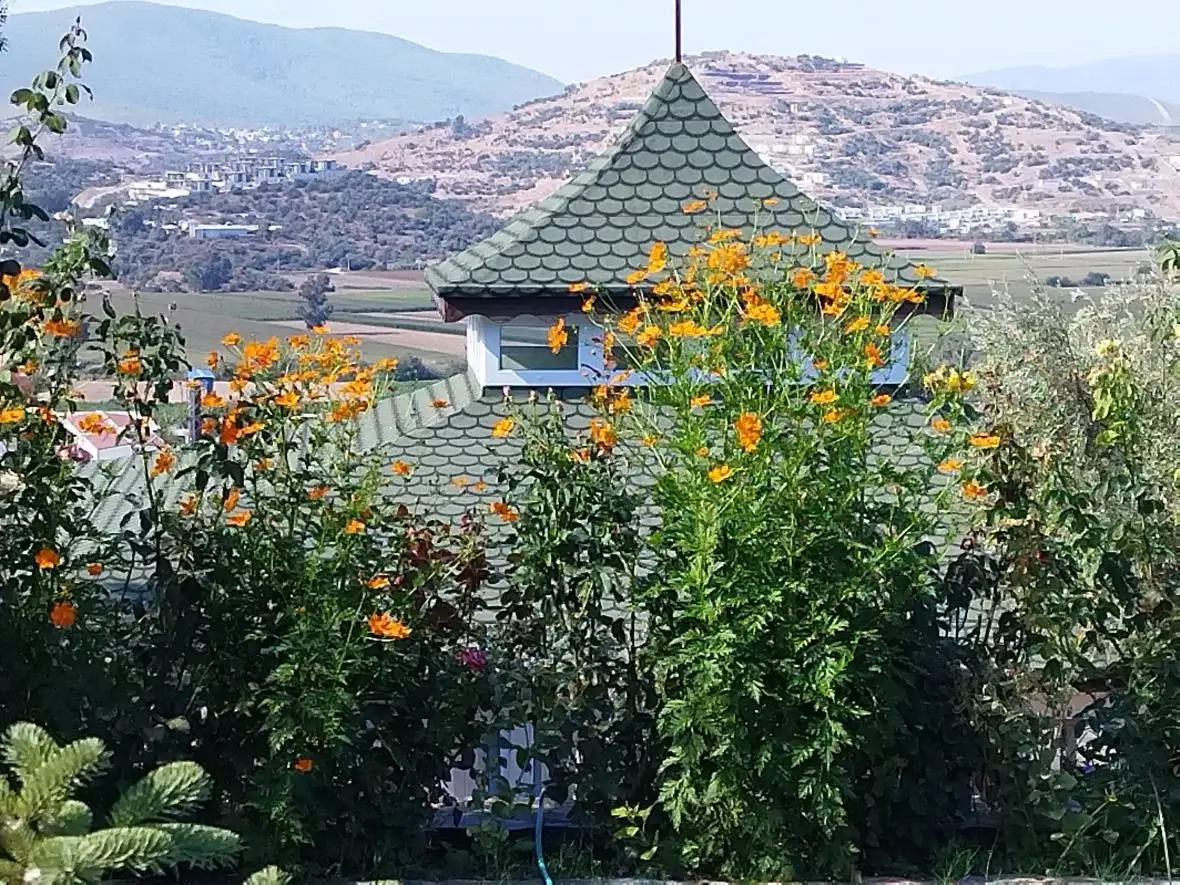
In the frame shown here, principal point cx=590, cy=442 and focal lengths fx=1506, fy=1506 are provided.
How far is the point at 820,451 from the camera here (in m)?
4.27

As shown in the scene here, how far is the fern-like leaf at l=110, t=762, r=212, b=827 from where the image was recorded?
3.99 meters

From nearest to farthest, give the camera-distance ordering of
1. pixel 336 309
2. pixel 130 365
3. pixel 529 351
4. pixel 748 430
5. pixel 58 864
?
1. pixel 58 864
2. pixel 748 430
3. pixel 130 365
4. pixel 529 351
5. pixel 336 309

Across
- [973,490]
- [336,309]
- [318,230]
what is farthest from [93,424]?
[318,230]

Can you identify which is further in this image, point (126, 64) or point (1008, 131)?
point (126, 64)

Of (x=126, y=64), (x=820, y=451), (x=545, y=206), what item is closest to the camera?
(x=820, y=451)

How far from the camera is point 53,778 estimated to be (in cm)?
383

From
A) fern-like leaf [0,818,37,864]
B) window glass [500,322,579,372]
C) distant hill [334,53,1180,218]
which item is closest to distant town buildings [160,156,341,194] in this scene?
distant hill [334,53,1180,218]

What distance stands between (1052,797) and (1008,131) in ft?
109

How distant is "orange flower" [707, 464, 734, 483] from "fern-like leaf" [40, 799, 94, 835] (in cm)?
183

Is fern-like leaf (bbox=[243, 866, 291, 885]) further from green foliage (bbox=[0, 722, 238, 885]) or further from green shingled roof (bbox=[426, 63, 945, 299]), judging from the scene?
green shingled roof (bbox=[426, 63, 945, 299])

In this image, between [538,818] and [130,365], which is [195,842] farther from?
[130,365]

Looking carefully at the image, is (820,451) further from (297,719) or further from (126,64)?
(126,64)

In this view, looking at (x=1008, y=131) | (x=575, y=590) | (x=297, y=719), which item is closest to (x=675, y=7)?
(x=575, y=590)

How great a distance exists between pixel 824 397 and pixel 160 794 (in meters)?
2.06
